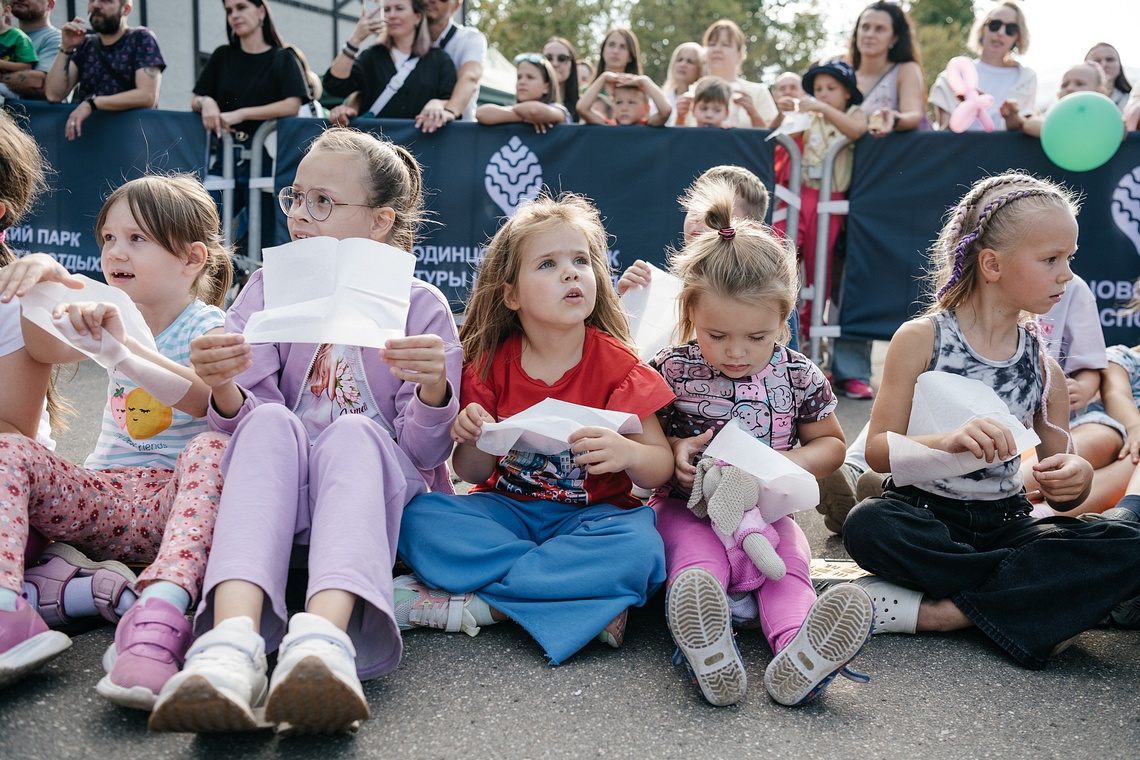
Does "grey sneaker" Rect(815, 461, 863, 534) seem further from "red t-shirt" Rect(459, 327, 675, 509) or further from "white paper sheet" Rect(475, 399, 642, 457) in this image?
"white paper sheet" Rect(475, 399, 642, 457)

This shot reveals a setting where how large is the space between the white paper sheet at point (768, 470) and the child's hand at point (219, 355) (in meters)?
1.12

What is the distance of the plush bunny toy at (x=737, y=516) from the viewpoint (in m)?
2.38

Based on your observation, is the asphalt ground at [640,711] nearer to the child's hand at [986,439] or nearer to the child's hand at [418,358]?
the child's hand at [986,439]

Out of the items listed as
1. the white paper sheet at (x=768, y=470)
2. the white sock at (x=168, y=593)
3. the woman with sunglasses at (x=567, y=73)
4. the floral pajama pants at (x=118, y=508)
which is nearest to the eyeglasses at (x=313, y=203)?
the floral pajama pants at (x=118, y=508)

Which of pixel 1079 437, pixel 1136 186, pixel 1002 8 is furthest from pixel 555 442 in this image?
pixel 1002 8

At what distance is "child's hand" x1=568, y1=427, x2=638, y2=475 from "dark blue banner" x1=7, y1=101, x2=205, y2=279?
4668 millimetres

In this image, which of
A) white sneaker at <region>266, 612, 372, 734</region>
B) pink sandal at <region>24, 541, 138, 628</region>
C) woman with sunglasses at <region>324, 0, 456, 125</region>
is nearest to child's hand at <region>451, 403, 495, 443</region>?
white sneaker at <region>266, 612, 372, 734</region>

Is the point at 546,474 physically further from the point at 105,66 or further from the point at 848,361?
the point at 105,66

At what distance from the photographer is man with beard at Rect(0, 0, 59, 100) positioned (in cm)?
647

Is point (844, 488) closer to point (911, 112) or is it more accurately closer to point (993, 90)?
point (911, 112)

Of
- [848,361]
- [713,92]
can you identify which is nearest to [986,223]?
[848,361]

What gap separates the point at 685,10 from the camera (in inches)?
1166

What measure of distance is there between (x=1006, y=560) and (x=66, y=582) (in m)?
2.23

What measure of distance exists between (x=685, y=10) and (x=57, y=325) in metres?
29.9
